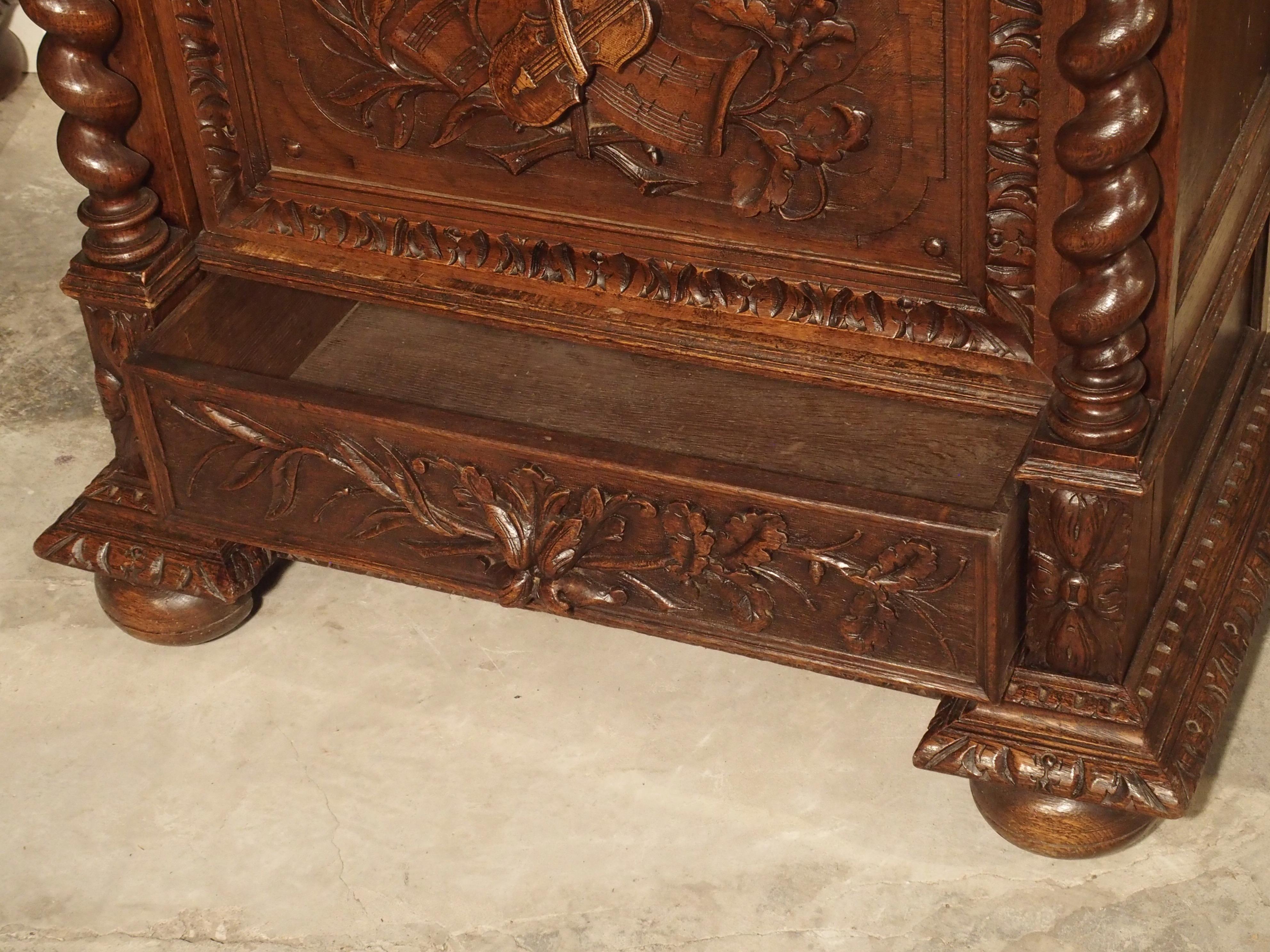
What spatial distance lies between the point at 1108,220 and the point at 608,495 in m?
0.48

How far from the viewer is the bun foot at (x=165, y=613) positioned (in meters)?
1.92

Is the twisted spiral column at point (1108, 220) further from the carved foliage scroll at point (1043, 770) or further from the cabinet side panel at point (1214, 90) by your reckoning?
the carved foliage scroll at point (1043, 770)

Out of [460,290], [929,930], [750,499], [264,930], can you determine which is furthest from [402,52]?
[929,930]

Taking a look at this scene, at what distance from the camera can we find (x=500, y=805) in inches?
70.2

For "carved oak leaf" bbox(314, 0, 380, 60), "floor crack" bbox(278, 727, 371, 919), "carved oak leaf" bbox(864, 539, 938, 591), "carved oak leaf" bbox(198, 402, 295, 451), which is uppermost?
"carved oak leaf" bbox(314, 0, 380, 60)

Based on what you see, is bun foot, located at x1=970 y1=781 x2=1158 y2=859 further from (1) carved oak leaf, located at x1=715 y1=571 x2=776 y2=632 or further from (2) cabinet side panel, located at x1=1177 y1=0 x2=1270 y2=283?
(2) cabinet side panel, located at x1=1177 y1=0 x2=1270 y2=283

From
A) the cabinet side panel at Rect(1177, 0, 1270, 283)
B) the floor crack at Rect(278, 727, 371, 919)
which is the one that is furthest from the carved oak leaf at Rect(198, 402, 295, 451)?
the cabinet side panel at Rect(1177, 0, 1270, 283)

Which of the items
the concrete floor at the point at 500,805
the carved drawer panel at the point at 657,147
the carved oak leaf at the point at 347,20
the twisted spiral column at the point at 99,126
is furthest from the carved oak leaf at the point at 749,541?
the twisted spiral column at the point at 99,126

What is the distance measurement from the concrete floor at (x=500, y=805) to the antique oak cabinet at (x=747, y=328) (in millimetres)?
81

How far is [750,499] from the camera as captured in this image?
61.6 inches

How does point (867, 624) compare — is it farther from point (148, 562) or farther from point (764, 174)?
point (148, 562)

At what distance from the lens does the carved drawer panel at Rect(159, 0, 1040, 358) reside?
1476 mm

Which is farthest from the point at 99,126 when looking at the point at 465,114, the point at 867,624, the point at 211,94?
the point at 867,624

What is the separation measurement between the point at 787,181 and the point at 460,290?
332 mm
